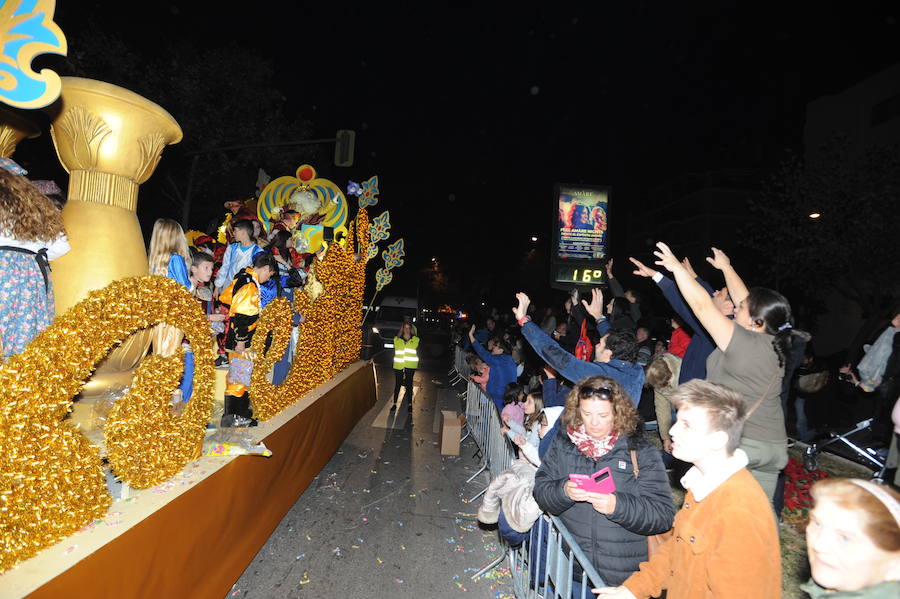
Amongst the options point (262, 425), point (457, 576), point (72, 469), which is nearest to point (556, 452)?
point (457, 576)

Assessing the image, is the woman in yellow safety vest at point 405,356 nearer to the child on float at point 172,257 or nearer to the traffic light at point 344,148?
the traffic light at point 344,148

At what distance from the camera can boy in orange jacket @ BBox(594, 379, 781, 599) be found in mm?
1877

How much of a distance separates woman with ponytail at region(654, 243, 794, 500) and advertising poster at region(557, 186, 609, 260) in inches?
595

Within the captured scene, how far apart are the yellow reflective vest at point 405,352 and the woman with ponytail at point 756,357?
774 centimetres

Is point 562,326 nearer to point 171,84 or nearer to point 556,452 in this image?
point 556,452

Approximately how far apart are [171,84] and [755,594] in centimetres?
1980

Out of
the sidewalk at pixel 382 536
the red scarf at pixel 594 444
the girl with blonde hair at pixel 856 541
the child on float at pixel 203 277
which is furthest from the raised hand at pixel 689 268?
the child on float at pixel 203 277

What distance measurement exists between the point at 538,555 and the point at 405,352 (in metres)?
7.54

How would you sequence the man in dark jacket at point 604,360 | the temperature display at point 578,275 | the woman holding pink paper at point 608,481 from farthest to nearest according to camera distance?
the temperature display at point 578,275, the man in dark jacket at point 604,360, the woman holding pink paper at point 608,481

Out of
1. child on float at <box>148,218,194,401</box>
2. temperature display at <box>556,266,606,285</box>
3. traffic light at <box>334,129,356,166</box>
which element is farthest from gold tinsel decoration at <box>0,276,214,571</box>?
temperature display at <box>556,266,606,285</box>

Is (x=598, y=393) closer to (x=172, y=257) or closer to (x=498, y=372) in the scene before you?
(x=172, y=257)

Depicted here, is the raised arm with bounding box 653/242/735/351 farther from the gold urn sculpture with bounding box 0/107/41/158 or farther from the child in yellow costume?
the gold urn sculpture with bounding box 0/107/41/158

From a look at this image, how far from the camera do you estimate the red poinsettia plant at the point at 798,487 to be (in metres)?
5.67

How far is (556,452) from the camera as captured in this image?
2.95m
